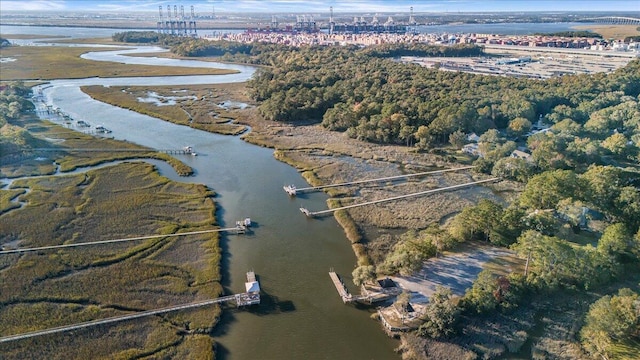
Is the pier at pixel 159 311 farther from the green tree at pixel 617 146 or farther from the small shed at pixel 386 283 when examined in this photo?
the green tree at pixel 617 146

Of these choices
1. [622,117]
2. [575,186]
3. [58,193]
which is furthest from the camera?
[622,117]

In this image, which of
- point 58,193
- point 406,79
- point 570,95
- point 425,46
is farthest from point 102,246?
point 425,46

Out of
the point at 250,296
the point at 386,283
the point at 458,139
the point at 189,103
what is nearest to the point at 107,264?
the point at 250,296

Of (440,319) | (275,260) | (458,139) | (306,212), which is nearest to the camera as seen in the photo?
(440,319)

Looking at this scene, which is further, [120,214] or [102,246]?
[120,214]

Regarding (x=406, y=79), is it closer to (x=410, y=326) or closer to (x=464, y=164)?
(x=464, y=164)

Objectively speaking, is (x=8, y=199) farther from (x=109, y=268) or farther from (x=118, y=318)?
(x=118, y=318)

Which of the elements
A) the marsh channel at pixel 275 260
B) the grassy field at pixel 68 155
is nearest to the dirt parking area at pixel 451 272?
the marsh channel at pixel 275 260

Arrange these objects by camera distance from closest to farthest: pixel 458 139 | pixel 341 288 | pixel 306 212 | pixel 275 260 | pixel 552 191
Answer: pixel 341 288 < pixel 275 260 < pixel 552 191 < pixel 306 212 < pixel 458 139
